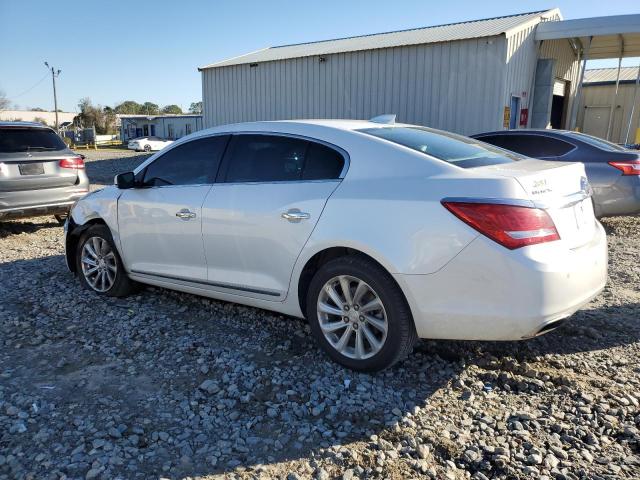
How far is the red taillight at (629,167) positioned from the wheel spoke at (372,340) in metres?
5.46

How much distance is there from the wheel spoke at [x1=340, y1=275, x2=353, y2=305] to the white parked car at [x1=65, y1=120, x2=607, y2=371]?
0.01 meters

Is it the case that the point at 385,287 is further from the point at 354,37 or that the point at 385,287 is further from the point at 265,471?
the point at 354,37

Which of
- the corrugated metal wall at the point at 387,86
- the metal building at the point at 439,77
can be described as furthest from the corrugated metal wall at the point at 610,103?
the corrugated metal wall at the point at 387,86

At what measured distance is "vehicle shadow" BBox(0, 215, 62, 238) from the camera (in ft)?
26.7

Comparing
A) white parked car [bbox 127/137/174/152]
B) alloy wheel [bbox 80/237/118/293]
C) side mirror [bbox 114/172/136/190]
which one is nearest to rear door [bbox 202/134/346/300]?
side mirror [bbox 114/172/136/190]

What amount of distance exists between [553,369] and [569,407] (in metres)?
0.46

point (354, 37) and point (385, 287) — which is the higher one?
point (354, 37)

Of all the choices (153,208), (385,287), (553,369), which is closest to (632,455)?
(553,369)

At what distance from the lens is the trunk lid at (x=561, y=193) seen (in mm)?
2857

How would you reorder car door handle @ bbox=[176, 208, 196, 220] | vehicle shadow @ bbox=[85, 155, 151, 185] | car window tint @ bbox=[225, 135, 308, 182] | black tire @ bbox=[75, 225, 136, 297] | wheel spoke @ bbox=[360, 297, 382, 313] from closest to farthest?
wheel spoke @ bbox=[360, 297, 382, 313], car window tint @ bbox=[225, 135, 308, 182], car door handle @ bbox=[176, 208, 196, 220], black tire @ bbox=[75, 225, 136, 297], vehicle shadow @ bbox=[85, 155, 151, 185]

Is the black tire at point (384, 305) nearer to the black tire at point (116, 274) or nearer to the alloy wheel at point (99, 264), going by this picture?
the black tire at point (116, 274)

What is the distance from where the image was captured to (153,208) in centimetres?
435

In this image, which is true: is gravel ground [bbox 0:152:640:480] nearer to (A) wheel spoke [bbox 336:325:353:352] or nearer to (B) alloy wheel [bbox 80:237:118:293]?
(A) wheel spoke [bbox 336:325:353:352]

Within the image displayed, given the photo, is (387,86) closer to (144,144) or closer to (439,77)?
(439,77)
